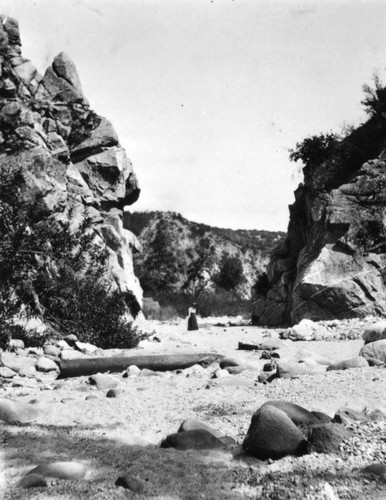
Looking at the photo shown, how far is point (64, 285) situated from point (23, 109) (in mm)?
7670

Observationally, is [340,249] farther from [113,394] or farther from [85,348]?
[113,394]

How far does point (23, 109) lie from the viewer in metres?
14.9

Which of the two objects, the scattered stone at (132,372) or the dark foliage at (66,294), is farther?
the dark foliage at (66,294)

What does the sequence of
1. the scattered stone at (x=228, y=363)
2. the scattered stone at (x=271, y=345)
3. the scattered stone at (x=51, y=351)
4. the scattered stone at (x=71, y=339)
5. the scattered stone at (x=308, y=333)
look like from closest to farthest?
the scattered stone at (x=228, y=363)
the scattered stone at (x=51, y=351)
the scattered stone at (x=71, y=339)
the scattered stone at (x=271, y=345)
the scattered stone at (x=308, y=333)

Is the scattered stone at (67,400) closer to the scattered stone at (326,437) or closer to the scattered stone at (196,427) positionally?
the scattered stone at (196,427)

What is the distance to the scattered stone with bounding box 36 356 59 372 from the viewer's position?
640 centimetres

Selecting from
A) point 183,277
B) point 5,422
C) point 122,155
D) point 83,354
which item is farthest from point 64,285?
point 183,277

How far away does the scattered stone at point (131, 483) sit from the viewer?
2.20 meters

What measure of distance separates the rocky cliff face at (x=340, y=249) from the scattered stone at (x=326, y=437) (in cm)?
1177

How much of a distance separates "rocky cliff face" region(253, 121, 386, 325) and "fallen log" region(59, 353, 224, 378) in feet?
26.8

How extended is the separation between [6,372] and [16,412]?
7.70ft

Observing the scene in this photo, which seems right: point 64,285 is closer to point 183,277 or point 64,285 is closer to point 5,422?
point 5,422

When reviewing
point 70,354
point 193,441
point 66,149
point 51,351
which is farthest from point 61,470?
point 66,149

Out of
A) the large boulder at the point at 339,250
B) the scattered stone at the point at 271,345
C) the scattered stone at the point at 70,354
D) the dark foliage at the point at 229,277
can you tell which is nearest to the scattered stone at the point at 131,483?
the scattered stone at the point at 70,354
